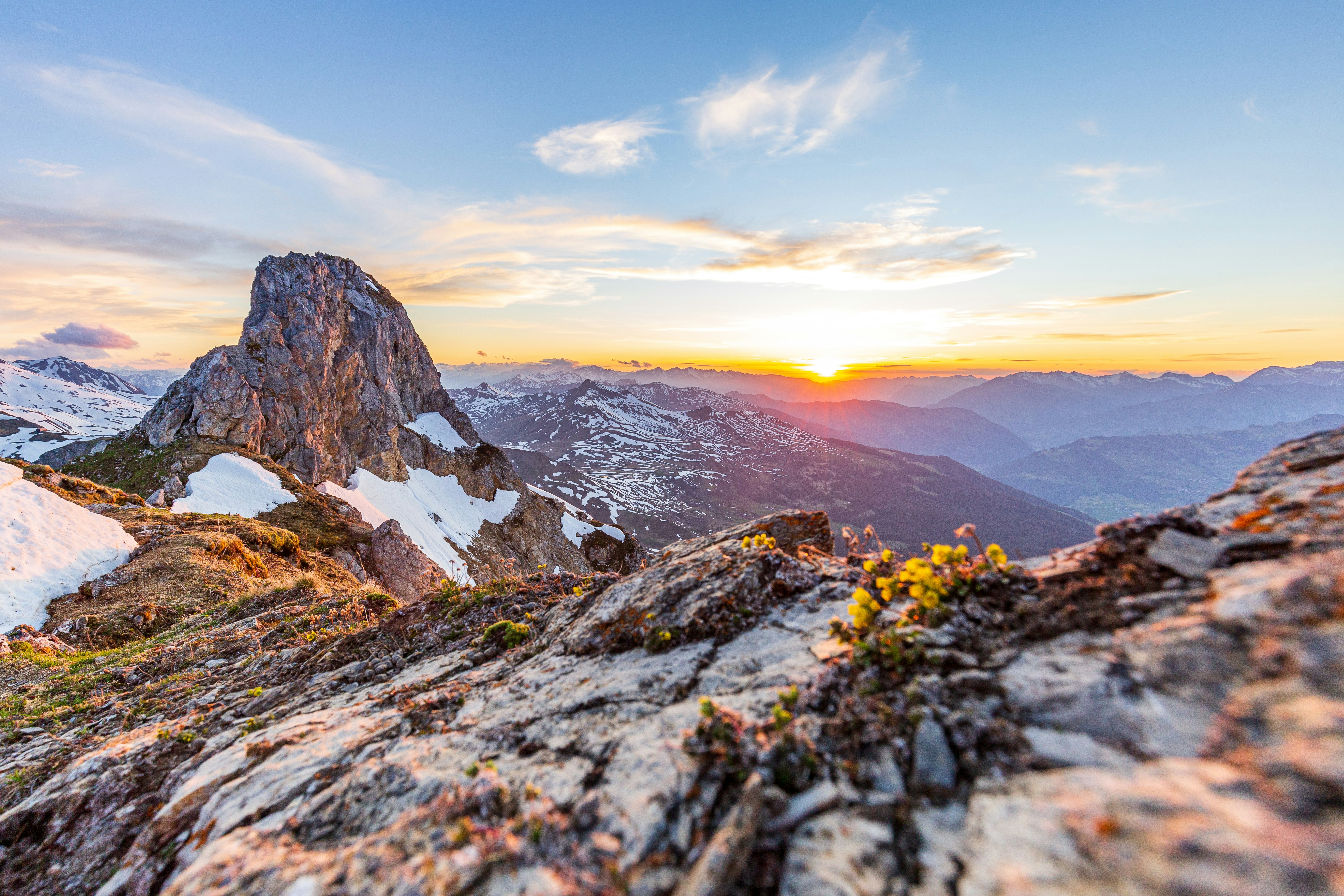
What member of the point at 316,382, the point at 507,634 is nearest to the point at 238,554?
the point at 507,634

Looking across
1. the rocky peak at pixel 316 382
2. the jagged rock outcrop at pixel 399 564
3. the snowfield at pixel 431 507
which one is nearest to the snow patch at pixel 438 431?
the rocky peak at pixel 316 382

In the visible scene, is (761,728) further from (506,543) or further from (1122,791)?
(506,543)

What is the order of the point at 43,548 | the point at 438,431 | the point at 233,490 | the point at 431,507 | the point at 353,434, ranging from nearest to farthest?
the point at 43,548 < the point at 233,490 < the point at 431,507 < the point at 353,434 < the point at 438,431

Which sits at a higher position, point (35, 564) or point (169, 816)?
point (169, 816)

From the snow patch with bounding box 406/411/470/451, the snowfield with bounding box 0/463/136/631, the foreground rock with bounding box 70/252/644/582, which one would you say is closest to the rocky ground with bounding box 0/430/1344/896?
the snowfield with bounding box 0/463/136/631

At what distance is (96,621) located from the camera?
17.1 meters

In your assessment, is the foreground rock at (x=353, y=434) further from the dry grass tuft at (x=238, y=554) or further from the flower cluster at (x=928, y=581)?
the flower cluster at (x=928, y=581)

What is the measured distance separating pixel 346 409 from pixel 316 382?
374 inches

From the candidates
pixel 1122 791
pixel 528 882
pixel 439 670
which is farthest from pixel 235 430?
pixel 1122 791

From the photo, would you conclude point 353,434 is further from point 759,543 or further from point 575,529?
point 759,543

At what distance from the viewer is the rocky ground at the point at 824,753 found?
3023mm

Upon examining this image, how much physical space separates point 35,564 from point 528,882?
1126 inches

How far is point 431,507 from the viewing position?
229ft

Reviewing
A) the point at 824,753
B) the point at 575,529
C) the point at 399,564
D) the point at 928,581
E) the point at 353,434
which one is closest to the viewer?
the point at 824,753
